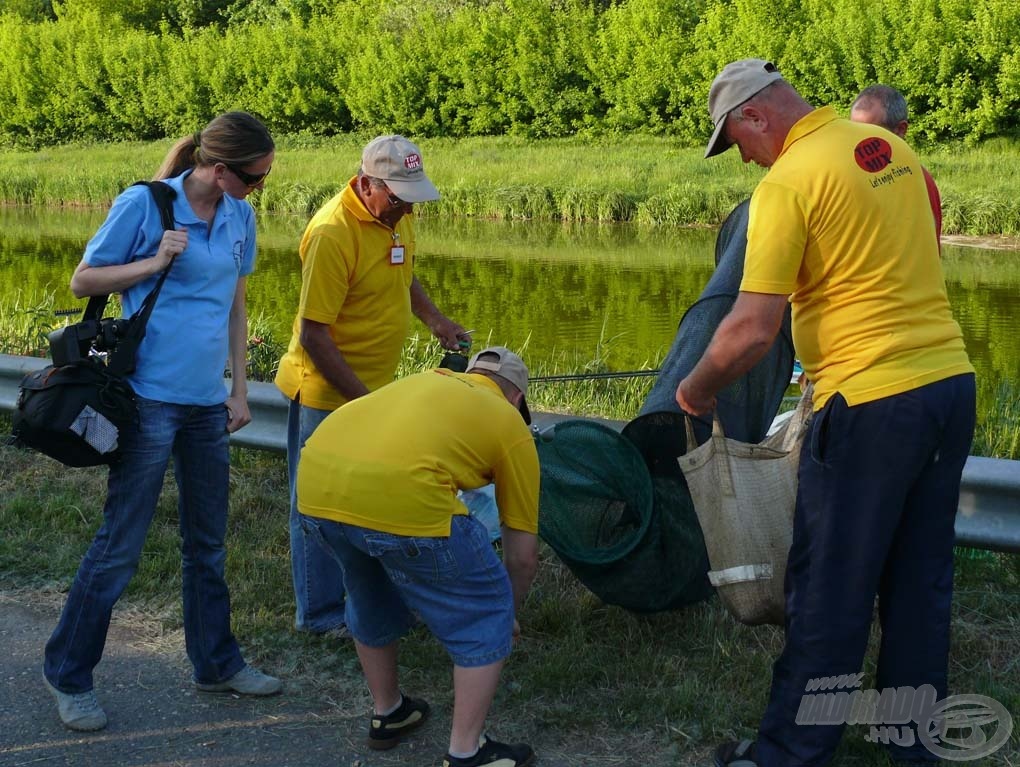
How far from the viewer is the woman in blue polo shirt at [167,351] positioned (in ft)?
12.9

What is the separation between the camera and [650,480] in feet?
14.5

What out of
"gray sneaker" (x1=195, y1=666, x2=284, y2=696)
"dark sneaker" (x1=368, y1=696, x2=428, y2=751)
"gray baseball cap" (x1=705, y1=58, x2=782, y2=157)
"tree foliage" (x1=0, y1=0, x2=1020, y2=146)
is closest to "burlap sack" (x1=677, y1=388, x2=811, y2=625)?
"gray baseball cap" (x1=705, y1=58, x2=782, y2=157)

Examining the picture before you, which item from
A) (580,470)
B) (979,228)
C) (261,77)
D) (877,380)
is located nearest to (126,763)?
(580,470)

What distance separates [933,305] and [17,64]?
54451 mm

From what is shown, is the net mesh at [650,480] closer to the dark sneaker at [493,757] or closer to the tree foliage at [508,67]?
the dark sneaker at [493,757]

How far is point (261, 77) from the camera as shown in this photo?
47.6 meters

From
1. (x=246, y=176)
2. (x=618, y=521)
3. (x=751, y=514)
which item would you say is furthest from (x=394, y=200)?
(x=751, y=514)

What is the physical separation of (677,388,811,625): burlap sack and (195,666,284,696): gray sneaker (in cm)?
157

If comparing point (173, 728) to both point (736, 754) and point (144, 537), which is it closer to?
point (144, 537)

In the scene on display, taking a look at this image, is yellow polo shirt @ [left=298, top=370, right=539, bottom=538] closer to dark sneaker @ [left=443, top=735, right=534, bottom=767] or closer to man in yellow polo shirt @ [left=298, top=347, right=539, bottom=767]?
man in yellow polo shirt @ [left=298, top=347, right=539, bottom=767]

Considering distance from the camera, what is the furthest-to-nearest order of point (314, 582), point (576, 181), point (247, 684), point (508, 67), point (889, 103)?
point (508, 67) → point (576, 181) → point (889, 103) → point (314, 582) → point (247, 684)

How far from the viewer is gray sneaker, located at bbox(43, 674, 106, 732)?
399 cm

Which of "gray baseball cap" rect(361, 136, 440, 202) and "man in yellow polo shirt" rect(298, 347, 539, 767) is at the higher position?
"gray baseball cap" rect(361, 136, 440, 202)

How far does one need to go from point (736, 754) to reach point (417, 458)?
4.15ft
